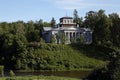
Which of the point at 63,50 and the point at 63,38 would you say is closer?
Result: the point at 63,50

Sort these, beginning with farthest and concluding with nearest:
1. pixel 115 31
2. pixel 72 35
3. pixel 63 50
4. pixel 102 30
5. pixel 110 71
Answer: pixel 72 35
pixel 115 31
pixel 102 30
pixel 63 50
pixel 110 71

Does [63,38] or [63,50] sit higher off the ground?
[63,38]

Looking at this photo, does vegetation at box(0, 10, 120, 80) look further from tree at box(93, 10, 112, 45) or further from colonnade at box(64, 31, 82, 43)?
colonnade at box(64, 31, 82, 43)

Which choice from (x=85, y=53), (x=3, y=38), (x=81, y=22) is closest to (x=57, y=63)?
(x=85, y=53)

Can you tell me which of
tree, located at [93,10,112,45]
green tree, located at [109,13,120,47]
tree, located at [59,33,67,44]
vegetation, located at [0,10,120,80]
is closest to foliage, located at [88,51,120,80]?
vegetation, located at [0,10,120,80]

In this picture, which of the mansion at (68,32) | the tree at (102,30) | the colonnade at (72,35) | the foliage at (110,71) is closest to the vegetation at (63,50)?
the tree at (102,30)

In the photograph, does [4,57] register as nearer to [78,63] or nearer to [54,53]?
[54,53]

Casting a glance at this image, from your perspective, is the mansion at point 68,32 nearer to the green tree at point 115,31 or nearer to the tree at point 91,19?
the tree at point 91,19

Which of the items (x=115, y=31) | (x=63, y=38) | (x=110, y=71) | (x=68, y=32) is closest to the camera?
(x=110, y=71)

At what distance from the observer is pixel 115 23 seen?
133m

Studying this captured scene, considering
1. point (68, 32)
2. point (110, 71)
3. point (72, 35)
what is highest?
point (68, 32)

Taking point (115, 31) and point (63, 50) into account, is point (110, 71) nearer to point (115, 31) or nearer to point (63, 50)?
point (63, 50)

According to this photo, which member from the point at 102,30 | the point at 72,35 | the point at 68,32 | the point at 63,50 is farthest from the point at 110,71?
the point at 68,32

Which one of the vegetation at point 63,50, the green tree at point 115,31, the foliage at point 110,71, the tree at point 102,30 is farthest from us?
the green tree at point 115,31
